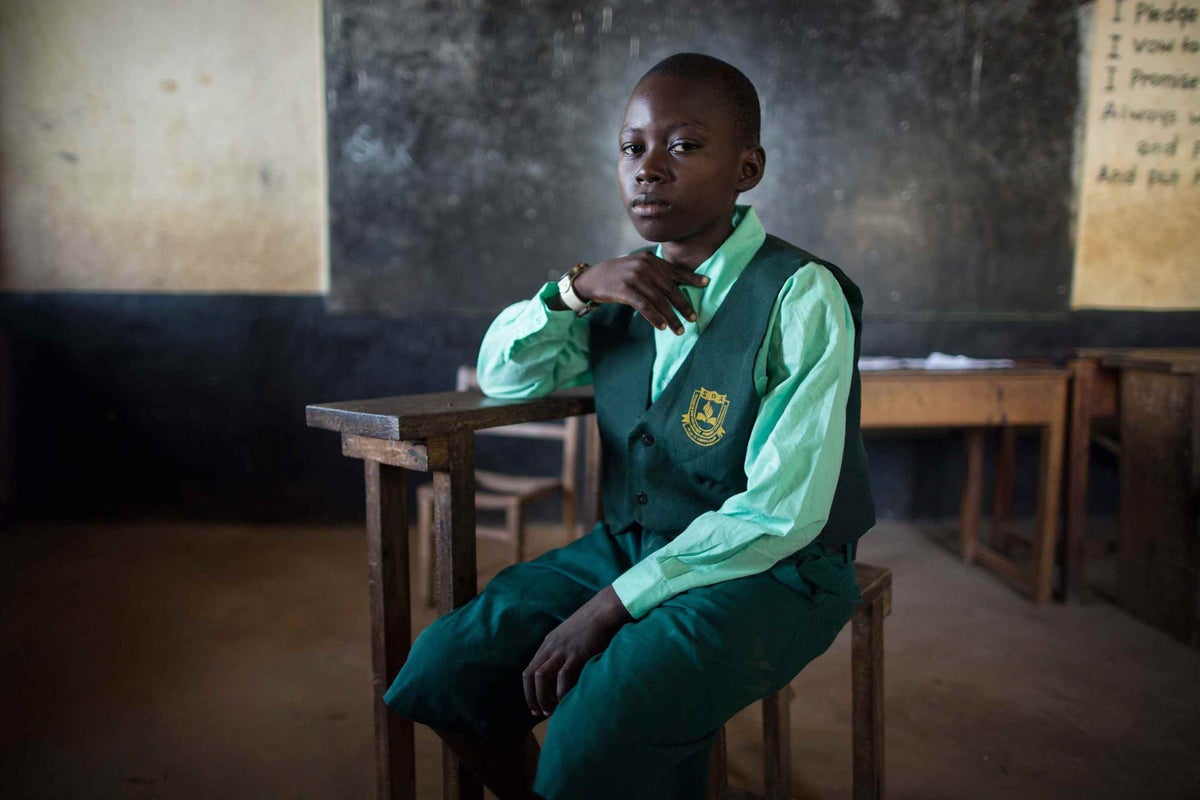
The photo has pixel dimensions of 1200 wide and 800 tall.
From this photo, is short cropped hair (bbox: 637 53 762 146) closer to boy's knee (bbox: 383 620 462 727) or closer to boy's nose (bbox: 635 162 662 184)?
boy's nose (bbox: 635 162 662 184)

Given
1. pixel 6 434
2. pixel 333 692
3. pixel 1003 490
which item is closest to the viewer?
pixel 333 692

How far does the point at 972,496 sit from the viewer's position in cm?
321

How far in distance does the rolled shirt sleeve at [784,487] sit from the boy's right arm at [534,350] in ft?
1.33

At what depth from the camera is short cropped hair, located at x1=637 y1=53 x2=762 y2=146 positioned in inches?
44.8

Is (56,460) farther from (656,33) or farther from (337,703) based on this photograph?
(656,33)

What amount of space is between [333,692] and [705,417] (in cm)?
143

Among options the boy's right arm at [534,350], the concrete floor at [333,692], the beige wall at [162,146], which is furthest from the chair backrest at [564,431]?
the boy's right arm at [534,350]

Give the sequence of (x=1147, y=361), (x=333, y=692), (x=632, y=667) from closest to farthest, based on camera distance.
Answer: (x=632, y=667) → (x=333, y=692) → (x=1147, y=361)

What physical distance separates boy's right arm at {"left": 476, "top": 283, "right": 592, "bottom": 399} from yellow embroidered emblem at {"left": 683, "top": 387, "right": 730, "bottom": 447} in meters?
0.28

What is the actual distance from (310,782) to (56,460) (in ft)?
8.87

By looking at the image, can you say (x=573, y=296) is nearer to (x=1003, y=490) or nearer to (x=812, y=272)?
(x=812, y=272)

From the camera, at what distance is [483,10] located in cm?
329

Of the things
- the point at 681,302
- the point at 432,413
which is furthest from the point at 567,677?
the point at 681,302

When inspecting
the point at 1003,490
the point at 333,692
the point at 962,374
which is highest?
the point at 962,374
